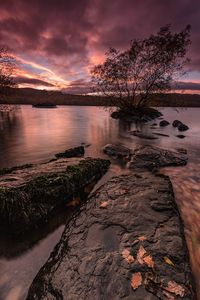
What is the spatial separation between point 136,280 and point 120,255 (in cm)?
44

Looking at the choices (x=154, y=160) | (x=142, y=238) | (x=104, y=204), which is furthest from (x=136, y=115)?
(x=142, y=238)

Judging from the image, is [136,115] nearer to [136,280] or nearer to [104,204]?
[104,204]

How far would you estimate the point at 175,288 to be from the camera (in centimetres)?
221

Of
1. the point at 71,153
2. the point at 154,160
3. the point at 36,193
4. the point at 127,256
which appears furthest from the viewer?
the point at 71,153

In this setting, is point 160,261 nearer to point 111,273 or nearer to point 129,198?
point 111,273

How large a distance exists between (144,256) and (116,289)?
0.67 m

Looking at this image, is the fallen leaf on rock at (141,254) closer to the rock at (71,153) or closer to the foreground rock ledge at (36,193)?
the foreground rock ledge at (36,193)

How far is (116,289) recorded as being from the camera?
88.7 inches

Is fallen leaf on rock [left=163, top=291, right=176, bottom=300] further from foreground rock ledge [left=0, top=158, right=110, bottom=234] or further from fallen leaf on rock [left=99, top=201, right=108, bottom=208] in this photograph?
foreground rock ledge [left=0, top=158, right=110, bottom=234]

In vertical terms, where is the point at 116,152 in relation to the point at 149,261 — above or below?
below

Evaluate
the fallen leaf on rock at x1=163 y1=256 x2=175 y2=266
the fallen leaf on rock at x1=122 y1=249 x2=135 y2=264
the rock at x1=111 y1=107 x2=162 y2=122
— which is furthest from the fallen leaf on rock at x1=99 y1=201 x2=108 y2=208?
the rock at x1=111 y1=107 x2=162 y2=122

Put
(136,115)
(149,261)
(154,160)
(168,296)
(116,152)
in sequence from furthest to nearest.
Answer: (136,115)
(116,152)
(154,160)
(149,261)
(168,296)

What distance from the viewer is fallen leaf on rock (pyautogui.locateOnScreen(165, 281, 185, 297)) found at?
7.05 feet

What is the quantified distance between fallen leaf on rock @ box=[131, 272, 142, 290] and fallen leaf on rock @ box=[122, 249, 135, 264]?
200 millimetres
